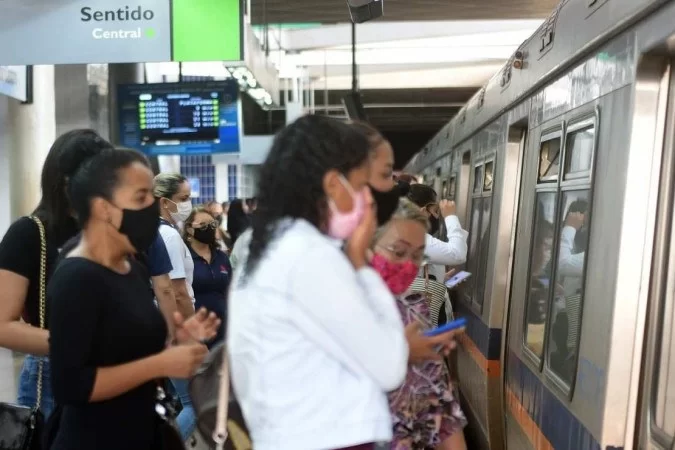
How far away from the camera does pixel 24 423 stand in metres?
3.06

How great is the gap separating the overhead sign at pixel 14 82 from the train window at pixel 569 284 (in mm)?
6784

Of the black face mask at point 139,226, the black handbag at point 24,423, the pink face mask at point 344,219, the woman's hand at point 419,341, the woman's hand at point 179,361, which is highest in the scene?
the pink face mask at point 344,219

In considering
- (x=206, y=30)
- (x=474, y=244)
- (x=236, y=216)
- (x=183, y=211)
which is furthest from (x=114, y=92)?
(x=474, y=244)

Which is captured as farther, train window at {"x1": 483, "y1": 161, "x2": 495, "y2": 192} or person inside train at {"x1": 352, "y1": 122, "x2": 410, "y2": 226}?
train window at {"x1": 483, "y1": 161, "x2": 495, "y2": 192}

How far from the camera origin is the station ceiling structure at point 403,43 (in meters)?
12.4

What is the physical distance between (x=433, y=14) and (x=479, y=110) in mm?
6640

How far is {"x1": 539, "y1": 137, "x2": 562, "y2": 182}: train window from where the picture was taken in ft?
13.6

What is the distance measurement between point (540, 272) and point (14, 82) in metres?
6.99

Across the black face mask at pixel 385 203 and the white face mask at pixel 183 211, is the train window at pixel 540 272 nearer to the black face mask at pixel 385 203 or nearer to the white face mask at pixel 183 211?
the black face mask at pixel 385 203

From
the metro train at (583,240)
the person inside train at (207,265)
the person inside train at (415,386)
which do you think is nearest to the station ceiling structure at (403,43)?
the person inside train at (207,265)

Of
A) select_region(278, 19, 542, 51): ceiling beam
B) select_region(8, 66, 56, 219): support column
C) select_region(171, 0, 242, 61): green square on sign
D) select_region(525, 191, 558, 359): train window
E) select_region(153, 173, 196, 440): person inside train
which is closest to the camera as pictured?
select_region(525, 191, 558, 359): train window

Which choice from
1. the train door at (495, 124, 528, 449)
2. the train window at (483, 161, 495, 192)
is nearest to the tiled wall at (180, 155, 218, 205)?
the train window at (483, 161, 495, 192)

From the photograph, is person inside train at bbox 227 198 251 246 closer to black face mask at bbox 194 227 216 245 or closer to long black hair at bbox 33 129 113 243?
black face mask at bbox 194 227 216 245

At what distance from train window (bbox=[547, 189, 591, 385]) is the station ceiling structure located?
8.29 metres
